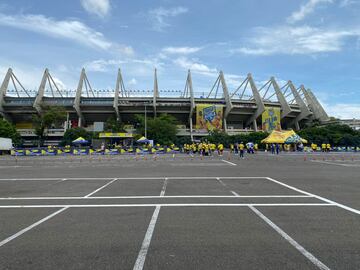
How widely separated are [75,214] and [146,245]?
2865 millimetres

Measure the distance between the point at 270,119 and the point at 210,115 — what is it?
18076 mm

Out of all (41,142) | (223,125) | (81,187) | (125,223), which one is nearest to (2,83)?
(41,142)

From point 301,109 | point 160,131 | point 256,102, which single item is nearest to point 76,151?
point 160,131

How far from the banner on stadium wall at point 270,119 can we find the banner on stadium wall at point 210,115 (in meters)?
13.0

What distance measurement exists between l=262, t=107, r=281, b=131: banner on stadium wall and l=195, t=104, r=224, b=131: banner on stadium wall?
13.0 meters

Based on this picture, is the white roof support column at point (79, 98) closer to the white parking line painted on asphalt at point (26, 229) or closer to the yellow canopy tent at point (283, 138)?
the yellow canopy tent at point (283, 138)

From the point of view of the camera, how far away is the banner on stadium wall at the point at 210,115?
79125 mm

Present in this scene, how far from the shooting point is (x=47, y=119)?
236 ft

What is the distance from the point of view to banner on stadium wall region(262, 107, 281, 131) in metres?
80.9

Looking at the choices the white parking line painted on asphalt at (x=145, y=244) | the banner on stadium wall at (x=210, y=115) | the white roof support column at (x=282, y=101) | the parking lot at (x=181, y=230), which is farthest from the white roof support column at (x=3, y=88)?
the white parking line painted on asphalt at (x=145, y=244)

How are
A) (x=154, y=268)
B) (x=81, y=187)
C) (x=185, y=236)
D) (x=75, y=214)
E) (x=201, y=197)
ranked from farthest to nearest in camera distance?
(x=81, y=187) < (x=201, y=197) < (x=75, y=214) < (x=185, y=236) < (x=154, y=268)

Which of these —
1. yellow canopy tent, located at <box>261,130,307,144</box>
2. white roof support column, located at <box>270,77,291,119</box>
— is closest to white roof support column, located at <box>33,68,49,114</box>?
yellow canopy tent, located at <box>261,130,307,144</box>

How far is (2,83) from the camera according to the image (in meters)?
79.6

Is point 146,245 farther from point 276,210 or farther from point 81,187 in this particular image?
point 81,187
